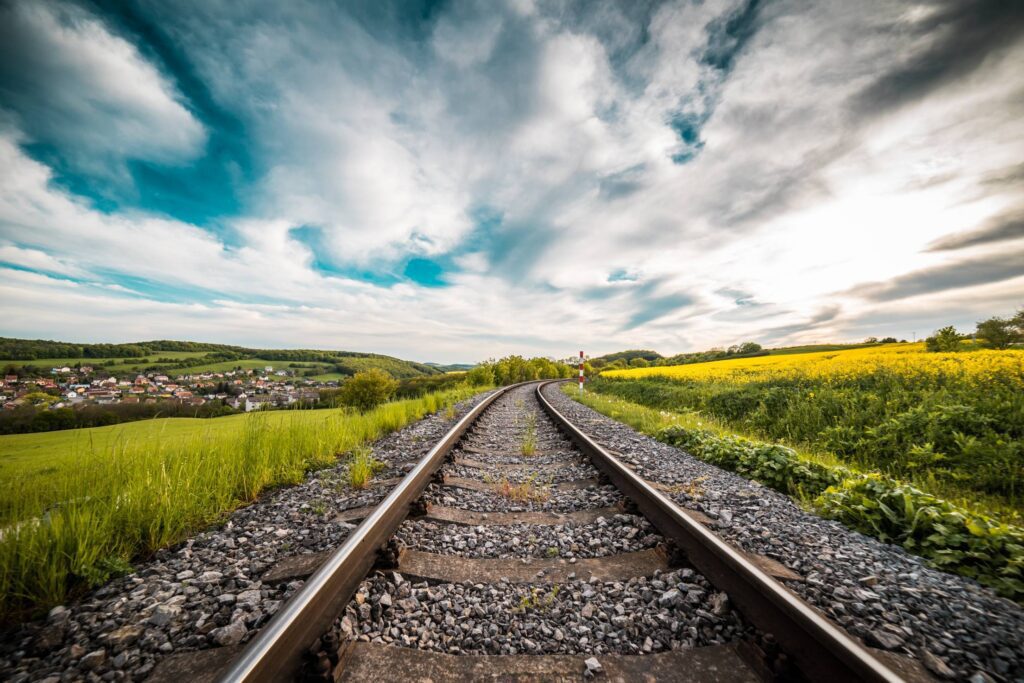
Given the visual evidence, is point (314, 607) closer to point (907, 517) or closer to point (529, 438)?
point (907, 517)

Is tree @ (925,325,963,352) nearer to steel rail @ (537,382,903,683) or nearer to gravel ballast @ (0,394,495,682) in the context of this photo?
steel rail @ (537,382,903,683)

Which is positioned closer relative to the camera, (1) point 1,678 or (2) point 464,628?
(1) point 1,678

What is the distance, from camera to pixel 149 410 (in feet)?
36.6

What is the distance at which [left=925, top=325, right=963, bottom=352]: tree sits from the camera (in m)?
14.7

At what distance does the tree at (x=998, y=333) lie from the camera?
17052 millimetres

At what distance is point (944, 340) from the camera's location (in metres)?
15.1

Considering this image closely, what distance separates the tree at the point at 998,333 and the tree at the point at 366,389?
27396 mm

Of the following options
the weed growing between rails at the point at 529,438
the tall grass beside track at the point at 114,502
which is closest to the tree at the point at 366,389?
the weed growing between rails at the point at 529,438

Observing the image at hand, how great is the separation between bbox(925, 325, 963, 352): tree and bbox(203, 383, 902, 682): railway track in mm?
19655

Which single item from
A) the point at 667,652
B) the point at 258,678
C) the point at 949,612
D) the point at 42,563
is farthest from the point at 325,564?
the point at 949,612

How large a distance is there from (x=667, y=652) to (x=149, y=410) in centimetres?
1491

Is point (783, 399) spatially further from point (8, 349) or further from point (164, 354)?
point (164, 354)

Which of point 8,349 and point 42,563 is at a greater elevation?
point 8,349

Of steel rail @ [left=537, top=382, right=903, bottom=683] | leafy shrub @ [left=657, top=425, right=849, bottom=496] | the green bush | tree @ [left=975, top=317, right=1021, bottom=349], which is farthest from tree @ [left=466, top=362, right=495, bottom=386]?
tree @ [left=975, top=317, right=1021, bottom=349]
